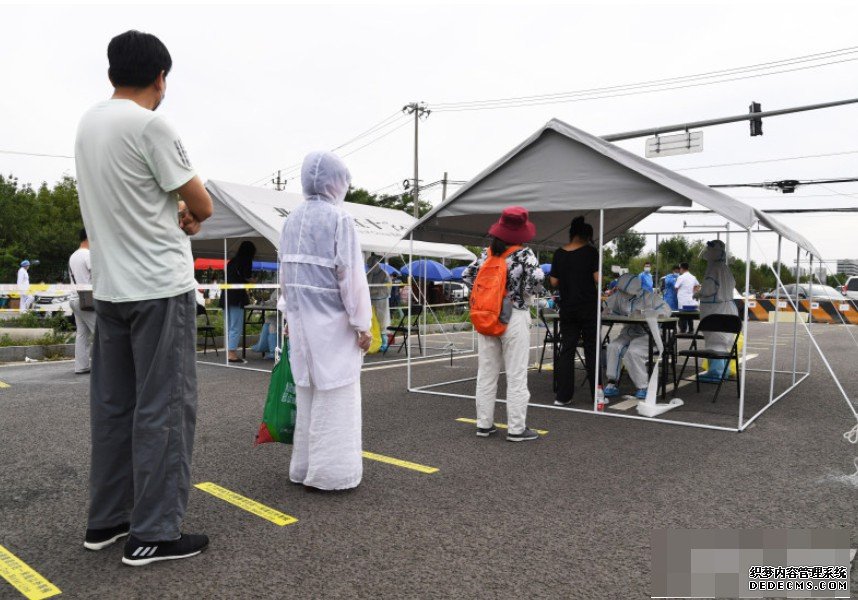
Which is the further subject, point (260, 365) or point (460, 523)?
point (260, 365)

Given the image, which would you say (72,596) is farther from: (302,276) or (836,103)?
(836,103)

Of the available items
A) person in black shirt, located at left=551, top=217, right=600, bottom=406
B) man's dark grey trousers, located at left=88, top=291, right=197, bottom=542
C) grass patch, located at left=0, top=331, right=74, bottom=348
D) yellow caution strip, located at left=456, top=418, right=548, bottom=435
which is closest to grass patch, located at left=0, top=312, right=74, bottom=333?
grass patch, located at left=0, top=331, right=74, bottom=348

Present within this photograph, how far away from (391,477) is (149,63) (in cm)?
281

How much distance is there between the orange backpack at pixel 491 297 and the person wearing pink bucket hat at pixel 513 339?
0.16ft

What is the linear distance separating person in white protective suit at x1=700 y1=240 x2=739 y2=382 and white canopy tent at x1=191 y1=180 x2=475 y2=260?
402 cm

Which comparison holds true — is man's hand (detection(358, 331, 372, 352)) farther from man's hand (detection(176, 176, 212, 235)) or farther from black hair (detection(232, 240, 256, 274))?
black hair (detection(232, 240, 256, 274))

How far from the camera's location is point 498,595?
2676 mm

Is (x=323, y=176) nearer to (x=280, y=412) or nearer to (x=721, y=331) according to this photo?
(x=280, y=412)

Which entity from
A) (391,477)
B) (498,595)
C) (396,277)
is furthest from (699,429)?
(396,277)

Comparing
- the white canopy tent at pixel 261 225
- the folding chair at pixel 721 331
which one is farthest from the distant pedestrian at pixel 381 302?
the folding chair at pixel 721 331

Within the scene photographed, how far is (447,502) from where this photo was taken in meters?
3.81

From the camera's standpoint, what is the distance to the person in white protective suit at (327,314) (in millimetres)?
3844

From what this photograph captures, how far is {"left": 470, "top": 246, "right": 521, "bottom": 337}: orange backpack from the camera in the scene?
520 cm

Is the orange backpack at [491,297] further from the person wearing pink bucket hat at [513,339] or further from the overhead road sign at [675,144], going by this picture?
the overhead road sign at [675,144]
